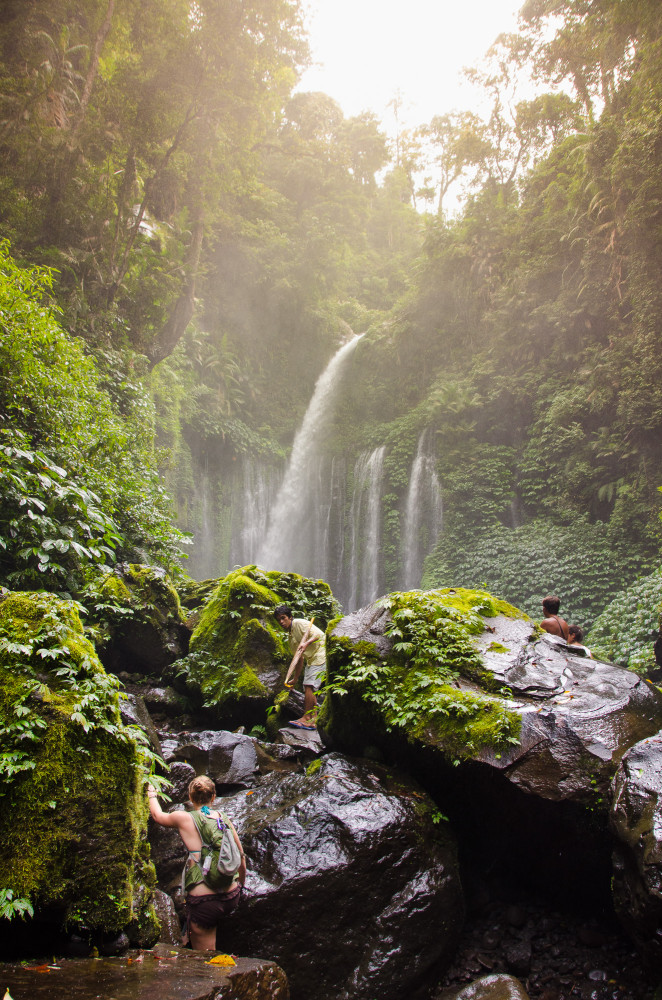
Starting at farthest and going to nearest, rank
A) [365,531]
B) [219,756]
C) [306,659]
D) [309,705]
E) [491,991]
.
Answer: [365,531]
[306,659]
[309,705]
[219,756]
[491,991]

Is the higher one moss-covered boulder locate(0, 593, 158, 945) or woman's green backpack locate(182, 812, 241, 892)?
moss-covered boulder locate(0, 593, 158, 945)

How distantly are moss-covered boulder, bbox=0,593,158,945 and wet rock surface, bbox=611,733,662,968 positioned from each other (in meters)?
2.80

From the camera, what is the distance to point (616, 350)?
47.0 feet

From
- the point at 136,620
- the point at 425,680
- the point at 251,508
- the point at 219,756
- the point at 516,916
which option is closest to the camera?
the point at 516,916

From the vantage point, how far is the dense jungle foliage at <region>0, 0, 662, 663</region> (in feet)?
27.3

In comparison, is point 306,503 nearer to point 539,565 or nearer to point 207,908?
point 539,565

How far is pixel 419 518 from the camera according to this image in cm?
1942

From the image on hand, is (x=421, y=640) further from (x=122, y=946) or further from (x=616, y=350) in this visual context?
(x=616, y=350)

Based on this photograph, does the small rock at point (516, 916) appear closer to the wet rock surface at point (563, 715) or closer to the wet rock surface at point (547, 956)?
the wet rock surface at point (547, 956)

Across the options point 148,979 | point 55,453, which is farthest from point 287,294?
point 148,979

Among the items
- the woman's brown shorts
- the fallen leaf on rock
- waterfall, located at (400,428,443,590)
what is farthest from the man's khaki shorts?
waterfall, located at (400,428,443,590)

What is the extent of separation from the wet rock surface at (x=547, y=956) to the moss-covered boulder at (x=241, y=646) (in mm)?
3731

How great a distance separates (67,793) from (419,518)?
17.5 m

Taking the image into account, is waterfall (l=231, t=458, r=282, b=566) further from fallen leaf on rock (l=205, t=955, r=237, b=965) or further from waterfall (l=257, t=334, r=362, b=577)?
fallen leaf on rock (l=205, t=955, r=237, b=965)
